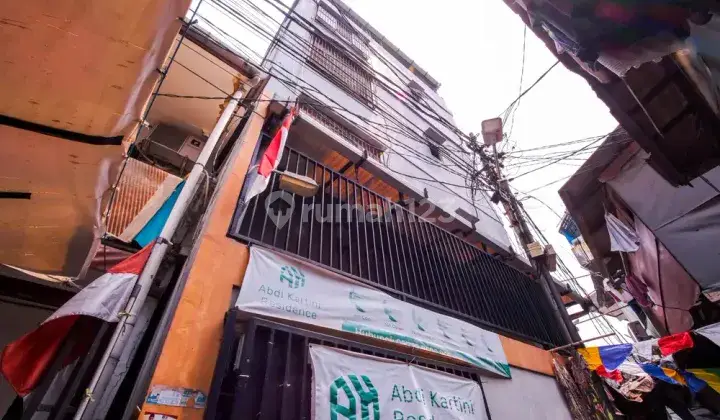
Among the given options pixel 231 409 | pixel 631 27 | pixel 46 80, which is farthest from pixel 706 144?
pixel 46 80

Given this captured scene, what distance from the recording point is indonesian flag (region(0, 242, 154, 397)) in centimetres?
245

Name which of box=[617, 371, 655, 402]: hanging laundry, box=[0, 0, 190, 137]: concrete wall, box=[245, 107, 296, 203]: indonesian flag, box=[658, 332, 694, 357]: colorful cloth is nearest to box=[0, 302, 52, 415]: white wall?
box=[245, 107, 296, 203]: indonesian flag

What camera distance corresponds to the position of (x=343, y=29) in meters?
12.6

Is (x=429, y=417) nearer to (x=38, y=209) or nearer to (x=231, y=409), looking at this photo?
(x=231, y=409)

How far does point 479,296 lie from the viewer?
5.84 m

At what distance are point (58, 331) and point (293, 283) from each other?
6.76 feet

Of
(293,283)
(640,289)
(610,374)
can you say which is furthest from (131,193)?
(640,289)

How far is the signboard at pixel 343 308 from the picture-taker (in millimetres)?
3010

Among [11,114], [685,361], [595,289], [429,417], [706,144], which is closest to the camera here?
[11,114]

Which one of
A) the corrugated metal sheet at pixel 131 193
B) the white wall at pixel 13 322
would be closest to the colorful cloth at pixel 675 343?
the corrugated metal sheet at pixel 131 193

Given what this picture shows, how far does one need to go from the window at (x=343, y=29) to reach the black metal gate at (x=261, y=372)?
11500 mm

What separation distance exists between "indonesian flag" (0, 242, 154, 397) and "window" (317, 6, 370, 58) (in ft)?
38.0

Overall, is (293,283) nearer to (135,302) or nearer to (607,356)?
(135,302)

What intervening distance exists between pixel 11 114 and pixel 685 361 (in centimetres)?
1099
